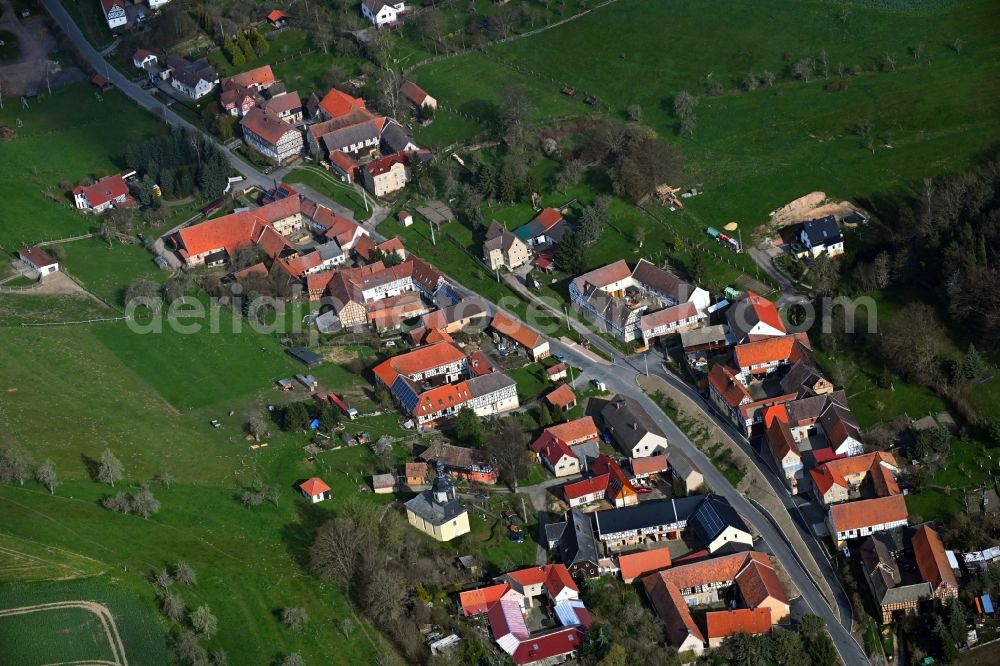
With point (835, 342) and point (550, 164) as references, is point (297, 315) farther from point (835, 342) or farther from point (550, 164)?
point (835, 342)

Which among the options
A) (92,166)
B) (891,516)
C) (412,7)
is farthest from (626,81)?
(891,516)

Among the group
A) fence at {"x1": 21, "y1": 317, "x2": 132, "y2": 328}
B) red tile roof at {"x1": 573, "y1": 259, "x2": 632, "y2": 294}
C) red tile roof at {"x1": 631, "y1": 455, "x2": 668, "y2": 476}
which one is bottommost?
red tile roof at {"x1": 631, "y1": 455, "x2": 668, "y2": 476}

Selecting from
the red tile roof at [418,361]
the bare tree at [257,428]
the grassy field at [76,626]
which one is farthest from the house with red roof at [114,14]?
the grassy field at [76,626]

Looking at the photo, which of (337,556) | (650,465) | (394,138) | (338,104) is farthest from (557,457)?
(338,104)

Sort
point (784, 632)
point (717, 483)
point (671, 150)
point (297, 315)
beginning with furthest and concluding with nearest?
point (671, 150) → point (297, 315) → point (717, 483) → point (784, 632)

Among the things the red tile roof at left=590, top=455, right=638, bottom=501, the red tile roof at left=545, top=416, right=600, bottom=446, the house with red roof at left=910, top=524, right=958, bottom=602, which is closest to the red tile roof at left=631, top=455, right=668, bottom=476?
the red tile roof at left=590, top=455, right=638, bottom=501

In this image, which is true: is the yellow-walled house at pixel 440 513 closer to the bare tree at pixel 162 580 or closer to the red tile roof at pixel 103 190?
the bare tree at pixel 162 580

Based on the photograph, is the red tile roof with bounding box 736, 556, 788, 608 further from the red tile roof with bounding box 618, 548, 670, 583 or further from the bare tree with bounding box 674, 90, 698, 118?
the bare tree with bounding box 674, 90, 698, 118
